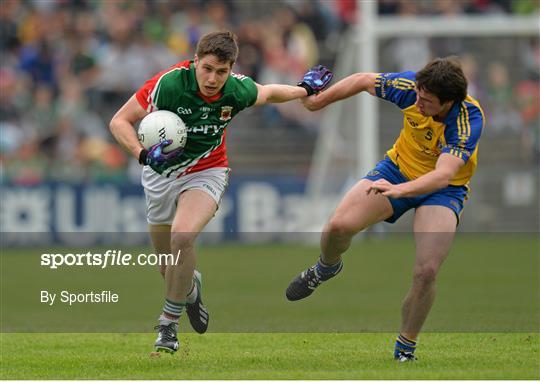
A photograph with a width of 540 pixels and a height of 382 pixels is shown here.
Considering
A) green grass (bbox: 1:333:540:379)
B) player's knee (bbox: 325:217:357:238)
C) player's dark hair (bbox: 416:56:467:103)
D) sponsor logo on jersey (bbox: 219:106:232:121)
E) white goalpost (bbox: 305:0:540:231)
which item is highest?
white goalpost (bbox: 305:0:540:231)

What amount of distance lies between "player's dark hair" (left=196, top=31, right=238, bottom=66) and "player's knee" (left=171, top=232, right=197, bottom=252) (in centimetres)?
130

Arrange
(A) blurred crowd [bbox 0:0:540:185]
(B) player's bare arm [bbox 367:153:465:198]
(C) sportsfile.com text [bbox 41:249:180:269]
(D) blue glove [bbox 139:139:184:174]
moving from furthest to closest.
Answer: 1. (A) blurred crowd [bbox 0:0:540:185]
2. (C) sportsfile.com text [bbox 41:249:180:269]
3. (D) blue glove [bbox 139:139:184:174]
4. (B) player's bare arm [bbox 367:153:465:198]

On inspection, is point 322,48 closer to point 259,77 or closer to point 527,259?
point 259,77

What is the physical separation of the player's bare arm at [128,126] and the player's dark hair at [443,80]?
2.09 meters

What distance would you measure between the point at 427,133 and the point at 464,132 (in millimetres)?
413

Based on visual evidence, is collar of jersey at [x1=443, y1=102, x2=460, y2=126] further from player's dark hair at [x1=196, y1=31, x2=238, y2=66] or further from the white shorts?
the white shorts

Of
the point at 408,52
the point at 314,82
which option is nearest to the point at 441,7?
the point at 408,52

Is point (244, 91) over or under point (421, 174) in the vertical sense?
over

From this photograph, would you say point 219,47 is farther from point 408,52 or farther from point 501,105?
point 501,105

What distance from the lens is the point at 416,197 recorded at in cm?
882

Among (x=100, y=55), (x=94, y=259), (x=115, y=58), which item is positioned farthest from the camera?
(x=100, y=55)

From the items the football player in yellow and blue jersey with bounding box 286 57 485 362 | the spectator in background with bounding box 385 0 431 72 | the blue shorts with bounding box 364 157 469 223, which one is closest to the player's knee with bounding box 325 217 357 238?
the football player in yellow and blue jersey with bounding box 286 57 485 362

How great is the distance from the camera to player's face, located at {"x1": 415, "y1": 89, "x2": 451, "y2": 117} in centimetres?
828

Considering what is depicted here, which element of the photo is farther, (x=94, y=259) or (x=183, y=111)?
(x=94, y=259)
